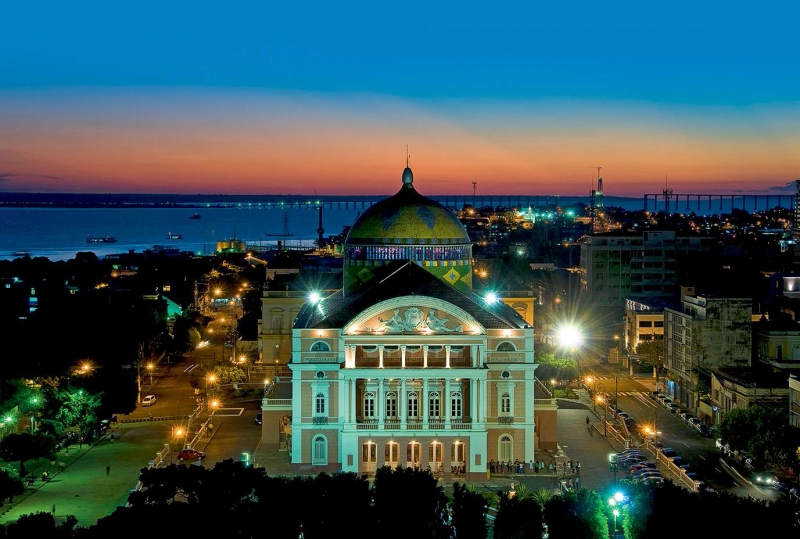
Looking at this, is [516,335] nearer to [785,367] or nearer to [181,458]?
[181,458]

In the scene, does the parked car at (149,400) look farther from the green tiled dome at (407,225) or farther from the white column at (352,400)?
the white column at (352,400)

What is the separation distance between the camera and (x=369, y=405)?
45.7 metres

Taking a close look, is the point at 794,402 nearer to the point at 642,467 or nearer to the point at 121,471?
the point at 642,467

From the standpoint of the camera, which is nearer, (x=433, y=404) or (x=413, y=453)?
(x=413, y=453)

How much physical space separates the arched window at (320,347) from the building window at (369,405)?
2527 mm

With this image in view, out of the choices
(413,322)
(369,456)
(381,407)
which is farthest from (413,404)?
(413,322)

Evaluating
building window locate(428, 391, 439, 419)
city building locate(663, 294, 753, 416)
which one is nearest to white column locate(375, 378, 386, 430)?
building window locate(428, 391, 439, 419)

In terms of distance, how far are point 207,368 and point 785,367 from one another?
3296 cm

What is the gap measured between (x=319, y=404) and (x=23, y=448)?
1196 cm

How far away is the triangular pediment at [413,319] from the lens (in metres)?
45.1

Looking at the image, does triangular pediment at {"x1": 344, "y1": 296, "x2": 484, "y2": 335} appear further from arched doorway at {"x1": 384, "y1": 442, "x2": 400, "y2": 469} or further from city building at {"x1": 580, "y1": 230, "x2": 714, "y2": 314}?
A: city building at {"x1": 580, "y1": 230, "x2": 714, "y2": 314}

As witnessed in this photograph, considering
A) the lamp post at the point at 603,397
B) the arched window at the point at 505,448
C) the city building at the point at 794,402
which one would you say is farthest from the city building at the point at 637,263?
the arched window at the point at 505,448

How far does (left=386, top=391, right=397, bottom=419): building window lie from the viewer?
150ft

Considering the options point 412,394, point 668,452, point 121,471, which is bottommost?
point 121,471
